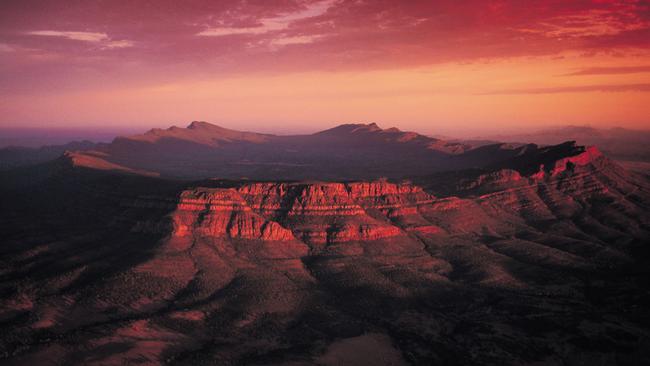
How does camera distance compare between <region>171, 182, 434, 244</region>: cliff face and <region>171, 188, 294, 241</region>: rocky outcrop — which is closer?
<region>171, 188, 294, 241</region>: rocky outcrop

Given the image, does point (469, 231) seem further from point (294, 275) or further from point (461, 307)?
point (294, 275)

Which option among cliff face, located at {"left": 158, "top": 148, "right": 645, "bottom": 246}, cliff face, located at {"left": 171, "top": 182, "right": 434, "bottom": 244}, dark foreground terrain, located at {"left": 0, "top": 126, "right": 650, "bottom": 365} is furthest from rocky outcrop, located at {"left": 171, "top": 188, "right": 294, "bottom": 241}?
dark foreground terrain, located at {"left": 0, "top": 126, "right": 650, "bottom": 365}

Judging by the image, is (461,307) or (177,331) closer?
(177,331)

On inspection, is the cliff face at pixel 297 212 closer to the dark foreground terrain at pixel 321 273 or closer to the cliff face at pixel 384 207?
the cliff face at pixel 384 207

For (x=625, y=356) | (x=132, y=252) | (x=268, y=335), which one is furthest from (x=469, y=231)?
(x=132, y=252)

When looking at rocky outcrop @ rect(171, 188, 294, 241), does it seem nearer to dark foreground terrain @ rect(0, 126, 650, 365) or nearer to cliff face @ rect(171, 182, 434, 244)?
cliff face @ rect(171, 182, 434, 244)

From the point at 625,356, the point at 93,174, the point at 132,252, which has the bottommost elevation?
the point at 625,356

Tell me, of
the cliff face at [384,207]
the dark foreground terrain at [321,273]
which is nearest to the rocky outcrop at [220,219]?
the cliff face at [384,207]

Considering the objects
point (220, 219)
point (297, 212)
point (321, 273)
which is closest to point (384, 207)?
point (297, 212)
